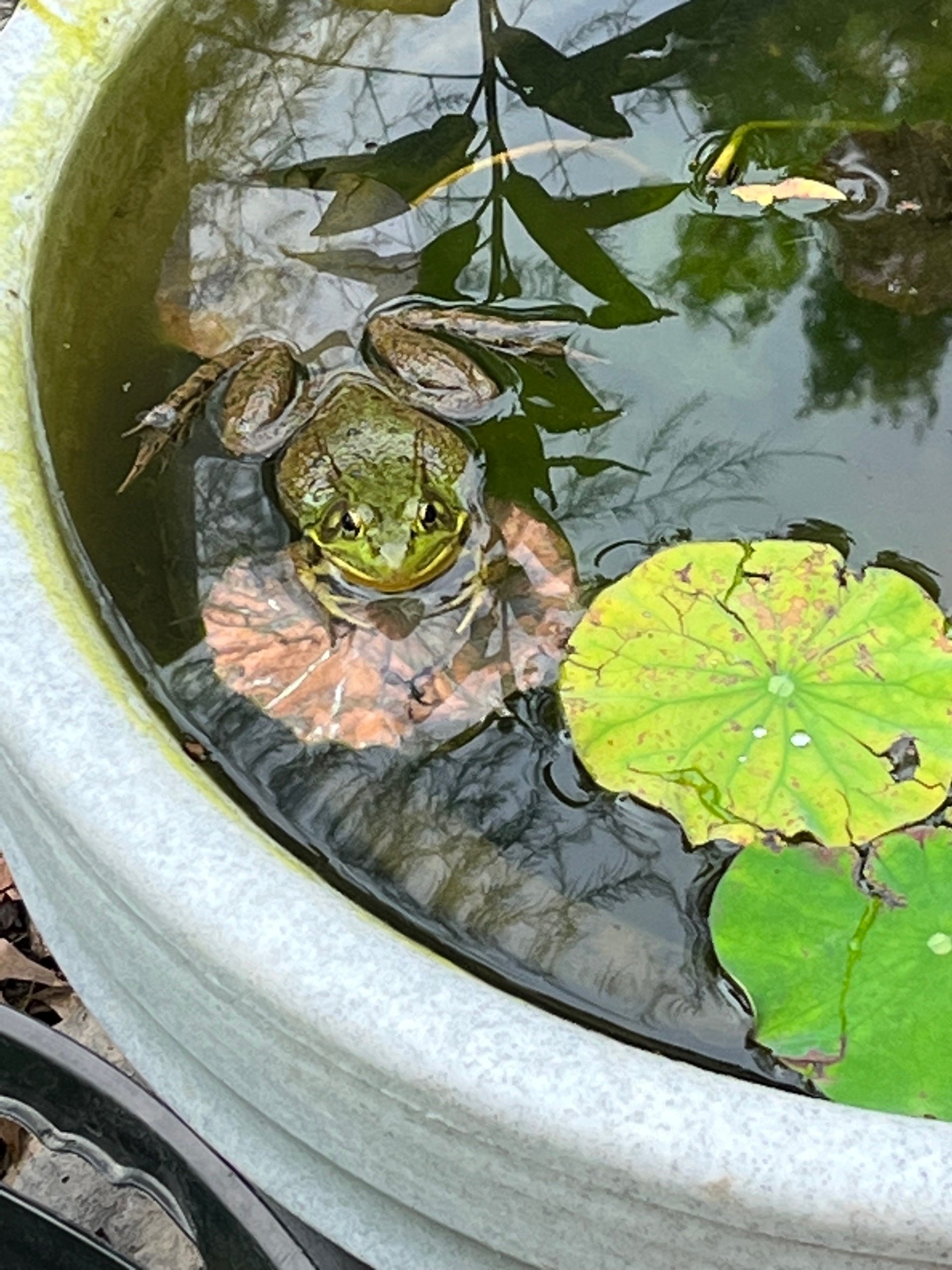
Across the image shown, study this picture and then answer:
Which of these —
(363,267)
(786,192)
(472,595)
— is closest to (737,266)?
(786,192)

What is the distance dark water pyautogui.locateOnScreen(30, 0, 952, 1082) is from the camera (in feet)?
3.76

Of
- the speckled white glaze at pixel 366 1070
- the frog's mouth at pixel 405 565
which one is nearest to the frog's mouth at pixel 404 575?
the frog's mouth at pixel 405 565

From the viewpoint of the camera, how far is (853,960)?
104 centimetres

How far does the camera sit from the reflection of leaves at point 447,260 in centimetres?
161

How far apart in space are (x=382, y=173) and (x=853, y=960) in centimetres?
117

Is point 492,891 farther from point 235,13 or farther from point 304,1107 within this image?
point 235,13

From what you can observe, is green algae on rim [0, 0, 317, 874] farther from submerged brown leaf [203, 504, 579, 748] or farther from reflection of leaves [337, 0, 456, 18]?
reflection of leaves [337, 0, 456, 18]

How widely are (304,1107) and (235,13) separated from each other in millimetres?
1404

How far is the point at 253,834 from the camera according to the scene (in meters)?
0.86

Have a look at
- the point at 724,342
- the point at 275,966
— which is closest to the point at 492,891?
the point at 275,966

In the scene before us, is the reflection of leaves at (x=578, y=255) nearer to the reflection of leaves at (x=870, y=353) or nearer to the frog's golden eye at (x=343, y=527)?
the reflection of leaves at (x=870, y=353)

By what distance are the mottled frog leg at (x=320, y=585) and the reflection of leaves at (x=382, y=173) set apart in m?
0.47

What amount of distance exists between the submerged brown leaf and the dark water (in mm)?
26

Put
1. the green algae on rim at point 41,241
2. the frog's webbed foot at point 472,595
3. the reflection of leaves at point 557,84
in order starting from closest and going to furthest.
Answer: the green algae on rim at point 41,241
the frog's webbed foot at point 472,595
the reflection of leaves at point 557,84
